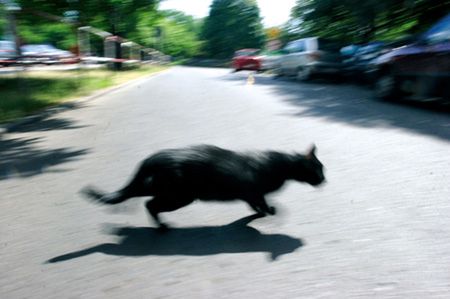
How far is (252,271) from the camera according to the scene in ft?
10.4

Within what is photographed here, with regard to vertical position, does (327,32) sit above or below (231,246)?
above

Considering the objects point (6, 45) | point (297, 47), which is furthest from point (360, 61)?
point (6, 45)

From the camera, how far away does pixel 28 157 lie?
7.16 m

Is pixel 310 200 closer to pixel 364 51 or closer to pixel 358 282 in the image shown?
pixel 358 282

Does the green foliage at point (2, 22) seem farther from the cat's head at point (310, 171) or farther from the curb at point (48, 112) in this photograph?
the cat's head at point (310, 171)

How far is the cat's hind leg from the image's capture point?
3834 millimetres

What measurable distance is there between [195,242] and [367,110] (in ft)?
22.6

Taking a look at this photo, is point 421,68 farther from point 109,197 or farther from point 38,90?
point 38,90

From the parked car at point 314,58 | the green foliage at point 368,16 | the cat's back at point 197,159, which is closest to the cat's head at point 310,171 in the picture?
the cat's back at point 197,159

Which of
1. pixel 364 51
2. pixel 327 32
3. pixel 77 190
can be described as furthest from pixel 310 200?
pixel 327 32

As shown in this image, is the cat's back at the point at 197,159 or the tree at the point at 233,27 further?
the tree at the point at 233,27

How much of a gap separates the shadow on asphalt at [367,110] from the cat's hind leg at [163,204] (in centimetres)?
440

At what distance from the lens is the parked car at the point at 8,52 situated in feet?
37.4

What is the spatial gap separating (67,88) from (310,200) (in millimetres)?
13229
